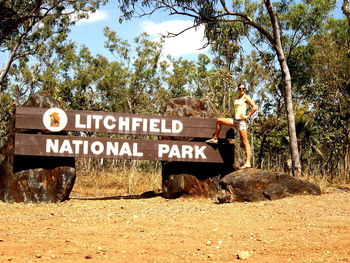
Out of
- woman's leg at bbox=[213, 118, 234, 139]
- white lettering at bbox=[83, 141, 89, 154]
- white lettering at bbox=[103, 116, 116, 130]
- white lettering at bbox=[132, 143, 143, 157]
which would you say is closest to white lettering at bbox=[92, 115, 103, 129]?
white lettering at bbox=[103, 116, 116, 130]

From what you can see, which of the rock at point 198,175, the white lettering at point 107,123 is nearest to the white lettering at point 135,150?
the white lettering at point 107,123

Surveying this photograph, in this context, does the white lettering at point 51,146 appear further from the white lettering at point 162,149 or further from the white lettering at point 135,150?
the white lettering at point 162,149

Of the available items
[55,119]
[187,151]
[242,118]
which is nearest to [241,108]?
[242,118]

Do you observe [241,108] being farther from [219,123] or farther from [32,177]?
[32,177]

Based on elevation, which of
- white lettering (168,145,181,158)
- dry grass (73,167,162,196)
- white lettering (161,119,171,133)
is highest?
white lettering (161,119,171,133)

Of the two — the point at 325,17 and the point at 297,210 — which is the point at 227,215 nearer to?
the point at 297,210

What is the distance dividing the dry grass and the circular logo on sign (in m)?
3.20

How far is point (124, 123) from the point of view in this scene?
9.32 metres

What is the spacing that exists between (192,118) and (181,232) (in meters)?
4.44

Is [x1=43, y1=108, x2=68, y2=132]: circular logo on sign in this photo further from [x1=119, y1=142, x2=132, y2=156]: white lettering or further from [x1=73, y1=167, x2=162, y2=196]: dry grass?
[x1=73, y1=167, x2=162, y2=196]: dry grass

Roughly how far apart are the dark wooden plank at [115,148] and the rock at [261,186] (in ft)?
4.11

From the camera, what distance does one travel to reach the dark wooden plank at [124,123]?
8953 mm

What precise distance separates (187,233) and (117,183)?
26.6 feet

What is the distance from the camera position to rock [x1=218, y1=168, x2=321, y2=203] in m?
8.02
